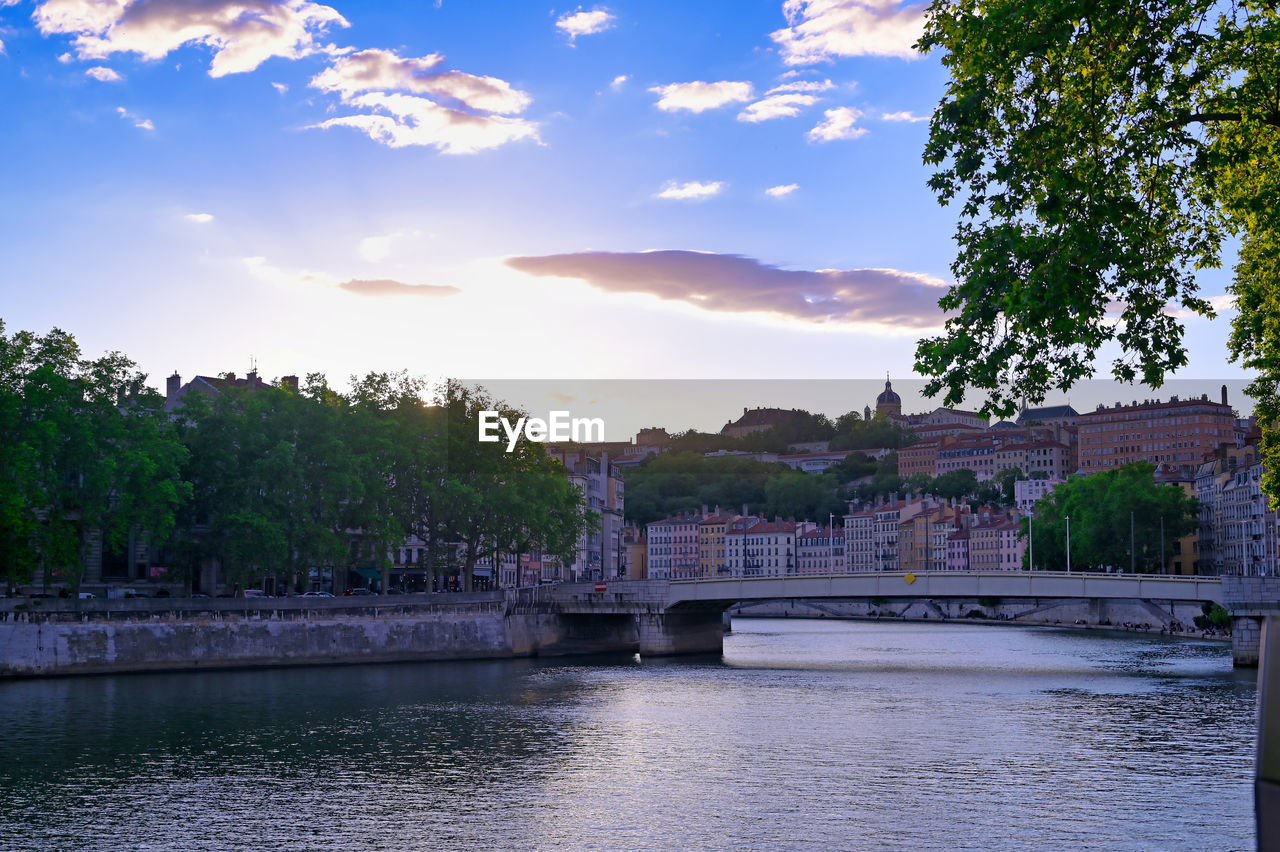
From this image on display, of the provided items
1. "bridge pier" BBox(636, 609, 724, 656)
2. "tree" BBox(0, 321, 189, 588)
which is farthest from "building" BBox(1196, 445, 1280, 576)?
"tree" BBox(0, 321, 189, 588)

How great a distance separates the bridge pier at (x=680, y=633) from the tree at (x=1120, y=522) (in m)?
53.0

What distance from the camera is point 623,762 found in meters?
35.0

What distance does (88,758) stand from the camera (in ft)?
113

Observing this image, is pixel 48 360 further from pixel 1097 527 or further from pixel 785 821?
pixel 1097 527

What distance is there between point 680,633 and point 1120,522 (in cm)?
6201

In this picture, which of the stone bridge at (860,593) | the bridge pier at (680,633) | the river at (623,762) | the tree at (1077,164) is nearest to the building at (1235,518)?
the stone bridge at (860,593)

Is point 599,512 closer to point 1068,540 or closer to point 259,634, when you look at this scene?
point 1068,540

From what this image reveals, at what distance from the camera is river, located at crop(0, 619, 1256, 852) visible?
26141 millimetres

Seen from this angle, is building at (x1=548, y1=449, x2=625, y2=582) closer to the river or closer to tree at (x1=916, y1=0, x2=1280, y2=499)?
the river

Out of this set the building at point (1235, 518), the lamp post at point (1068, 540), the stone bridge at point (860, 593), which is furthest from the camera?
the building at point (1235, 518)

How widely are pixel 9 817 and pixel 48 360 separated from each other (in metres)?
36.9

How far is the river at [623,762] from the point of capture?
26141 mm

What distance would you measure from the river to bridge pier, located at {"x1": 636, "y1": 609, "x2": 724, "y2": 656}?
59.3 ft

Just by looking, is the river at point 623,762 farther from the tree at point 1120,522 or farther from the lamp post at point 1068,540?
the tree at point 1120,522
